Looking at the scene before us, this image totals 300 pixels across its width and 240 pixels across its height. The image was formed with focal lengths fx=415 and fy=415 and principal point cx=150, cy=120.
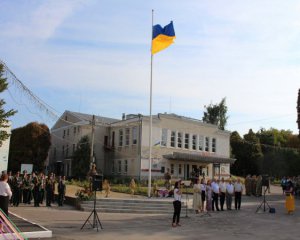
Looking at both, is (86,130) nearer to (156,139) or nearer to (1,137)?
(156,139)

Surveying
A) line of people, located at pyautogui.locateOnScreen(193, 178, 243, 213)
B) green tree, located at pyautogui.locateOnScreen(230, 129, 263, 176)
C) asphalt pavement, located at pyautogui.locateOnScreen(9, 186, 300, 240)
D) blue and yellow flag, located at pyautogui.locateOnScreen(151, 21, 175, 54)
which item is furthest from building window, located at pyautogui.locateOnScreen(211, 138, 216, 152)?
asphalt pavement, located at pyautogui.locateOnScreen(9, 186, 300, 240)

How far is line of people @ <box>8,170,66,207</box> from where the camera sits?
22438 mm

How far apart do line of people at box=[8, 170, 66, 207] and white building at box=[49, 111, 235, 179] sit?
19645 millimetres

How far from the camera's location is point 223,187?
23297 millimetres

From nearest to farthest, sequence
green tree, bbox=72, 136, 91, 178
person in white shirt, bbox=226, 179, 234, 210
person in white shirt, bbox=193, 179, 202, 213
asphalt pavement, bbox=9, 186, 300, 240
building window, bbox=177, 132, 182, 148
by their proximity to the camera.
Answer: asphalt pavement, bbox=9, 186, 300, 240 < person in white shirt, bbox=193, 179, 202, 213 < person in white shirt, bbox=226, 179, 234, 210 < green tree, bbox=72, 136, 91, 178 < building window, bbox=177, 132, 182, 148

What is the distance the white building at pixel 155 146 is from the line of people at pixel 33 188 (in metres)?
19.6

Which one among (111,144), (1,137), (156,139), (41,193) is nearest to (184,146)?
(156,139)

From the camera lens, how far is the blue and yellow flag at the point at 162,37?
25.5 metres

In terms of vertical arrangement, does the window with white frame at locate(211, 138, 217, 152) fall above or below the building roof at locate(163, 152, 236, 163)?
above

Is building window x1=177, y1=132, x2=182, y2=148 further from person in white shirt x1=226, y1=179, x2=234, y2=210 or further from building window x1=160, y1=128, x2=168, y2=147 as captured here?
person in white shirt x1=226, y1=179, x2=234, y2=210

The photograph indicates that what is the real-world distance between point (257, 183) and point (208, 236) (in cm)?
1979

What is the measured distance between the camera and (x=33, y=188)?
2322 centimetres

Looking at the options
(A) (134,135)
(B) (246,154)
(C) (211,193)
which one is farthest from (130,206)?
(B) (246,154)

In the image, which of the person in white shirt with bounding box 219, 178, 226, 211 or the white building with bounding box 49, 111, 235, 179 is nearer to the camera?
the person in white shirt with bounding box 219, 178, 226, 211
